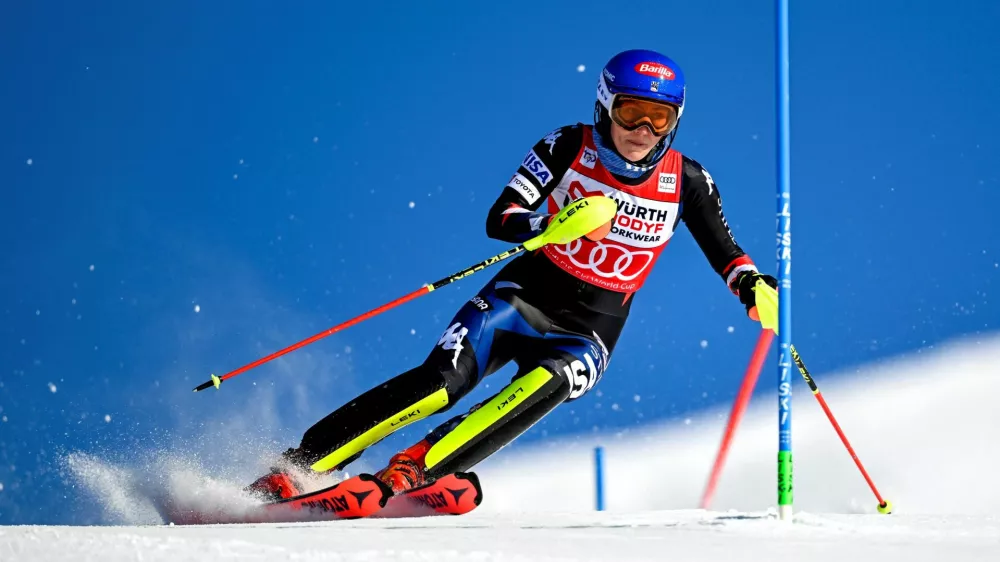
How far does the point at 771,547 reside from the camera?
2.55 meters

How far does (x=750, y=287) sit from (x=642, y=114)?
2.20 ft

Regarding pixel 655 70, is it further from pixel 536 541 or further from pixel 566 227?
pixel 536 541

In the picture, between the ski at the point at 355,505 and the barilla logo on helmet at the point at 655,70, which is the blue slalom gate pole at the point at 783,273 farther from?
the ski at the point at 355,505

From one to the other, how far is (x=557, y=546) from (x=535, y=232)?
1.22 meters

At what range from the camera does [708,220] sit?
12.4ft

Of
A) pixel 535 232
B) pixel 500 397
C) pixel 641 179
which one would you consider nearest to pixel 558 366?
pixel 500 397

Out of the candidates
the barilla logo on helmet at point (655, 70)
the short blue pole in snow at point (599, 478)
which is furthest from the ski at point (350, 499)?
the barilla logo on helmet at point (655, 70)

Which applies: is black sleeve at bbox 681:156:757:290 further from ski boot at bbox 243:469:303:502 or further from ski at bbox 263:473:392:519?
ski boot at bbox 243:469:303:502

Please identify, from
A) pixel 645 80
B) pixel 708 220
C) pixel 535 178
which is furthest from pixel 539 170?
pixel 708 220

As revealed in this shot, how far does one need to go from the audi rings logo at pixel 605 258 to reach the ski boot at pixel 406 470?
800 mm

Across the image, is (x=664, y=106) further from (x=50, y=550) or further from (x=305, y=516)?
(x=50, y=550)

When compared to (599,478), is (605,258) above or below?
above

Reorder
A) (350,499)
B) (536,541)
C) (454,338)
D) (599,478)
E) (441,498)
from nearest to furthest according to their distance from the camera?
(536,541) → (350,499) → (441,498) → (454,338) → (599,478)

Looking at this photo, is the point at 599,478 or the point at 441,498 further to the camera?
the point at 599,478
